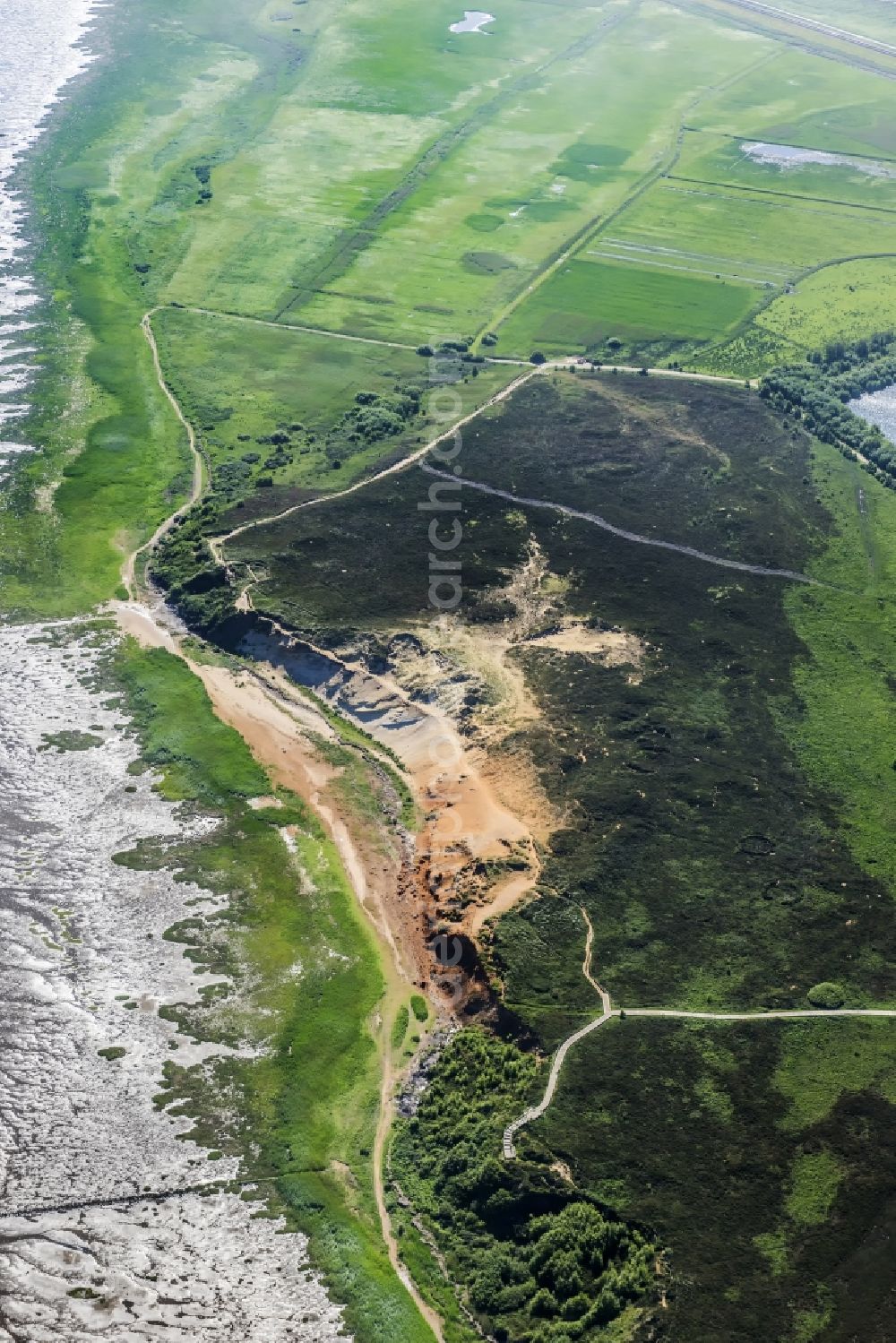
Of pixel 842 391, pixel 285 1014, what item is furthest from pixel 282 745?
pixel 842 391

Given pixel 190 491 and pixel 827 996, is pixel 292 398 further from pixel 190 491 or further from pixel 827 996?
pixel 827 996

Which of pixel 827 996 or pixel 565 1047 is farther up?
pixel 827 996

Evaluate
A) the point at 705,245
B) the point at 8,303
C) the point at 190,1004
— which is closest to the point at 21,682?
the point at 190,1004

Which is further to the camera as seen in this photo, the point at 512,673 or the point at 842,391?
the point at 842,391

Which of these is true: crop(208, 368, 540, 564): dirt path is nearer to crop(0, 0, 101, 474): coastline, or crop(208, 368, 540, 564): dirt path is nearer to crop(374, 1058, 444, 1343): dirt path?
crop(0, 0, 101, 474): coastline

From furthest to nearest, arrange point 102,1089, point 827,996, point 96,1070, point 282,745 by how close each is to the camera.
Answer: point 282,745, point 827,996, point 96,1070, point 102,1089

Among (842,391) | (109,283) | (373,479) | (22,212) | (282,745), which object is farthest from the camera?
(22,212)

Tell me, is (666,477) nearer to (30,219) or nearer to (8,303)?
(8,303)
